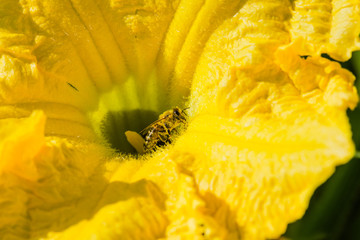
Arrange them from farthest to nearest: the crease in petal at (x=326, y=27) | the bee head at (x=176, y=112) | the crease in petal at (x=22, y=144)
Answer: the bee head at (x=176, y=112)
the crease in petal at (x=326, y=27)
the crease in petal at (x=22, y=144)

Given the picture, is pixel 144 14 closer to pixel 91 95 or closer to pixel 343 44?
pixel 91 95

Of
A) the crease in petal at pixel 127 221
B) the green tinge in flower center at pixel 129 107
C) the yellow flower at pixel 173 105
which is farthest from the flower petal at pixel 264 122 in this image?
the green tinge in flower center at pixel 129 107

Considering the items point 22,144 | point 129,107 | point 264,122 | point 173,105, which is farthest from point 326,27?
point 22,144

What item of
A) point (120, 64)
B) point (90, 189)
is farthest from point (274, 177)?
point (120, 64)

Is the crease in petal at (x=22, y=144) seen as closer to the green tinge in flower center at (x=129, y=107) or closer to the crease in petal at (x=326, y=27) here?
the green tinge in flower center at (x=129, y=107)

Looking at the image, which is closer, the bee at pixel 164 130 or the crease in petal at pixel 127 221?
the crease in petal at pixel 127 221

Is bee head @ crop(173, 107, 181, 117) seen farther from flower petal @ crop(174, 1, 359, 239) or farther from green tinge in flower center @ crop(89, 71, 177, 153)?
green tinge in flower center @ crop(89, 71, 177, 153)

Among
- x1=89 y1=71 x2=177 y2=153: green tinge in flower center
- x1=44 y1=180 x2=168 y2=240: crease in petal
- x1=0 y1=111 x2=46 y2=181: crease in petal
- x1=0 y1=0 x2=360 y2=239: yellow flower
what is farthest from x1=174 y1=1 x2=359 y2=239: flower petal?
x1=0 y1=111 x2=46 y2=181: crease in petal

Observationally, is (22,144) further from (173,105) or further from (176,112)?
(173,105)
